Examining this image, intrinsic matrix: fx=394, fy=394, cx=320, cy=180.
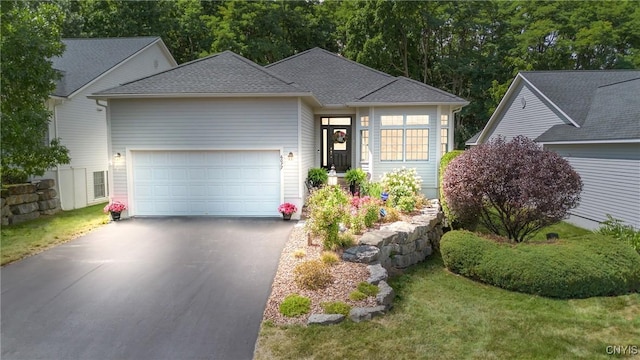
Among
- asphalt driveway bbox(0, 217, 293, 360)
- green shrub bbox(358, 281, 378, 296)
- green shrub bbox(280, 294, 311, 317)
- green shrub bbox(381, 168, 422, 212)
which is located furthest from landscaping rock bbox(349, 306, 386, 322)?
green shrub bbox(381, 168, 422, 212)

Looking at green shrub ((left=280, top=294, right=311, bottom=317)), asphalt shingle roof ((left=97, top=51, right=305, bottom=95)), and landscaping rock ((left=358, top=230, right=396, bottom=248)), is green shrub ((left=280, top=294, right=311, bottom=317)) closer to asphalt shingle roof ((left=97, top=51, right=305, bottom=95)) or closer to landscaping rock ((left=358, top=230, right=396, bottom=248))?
landscaping rock ((left=358, top=230, right=396, bottom=248))

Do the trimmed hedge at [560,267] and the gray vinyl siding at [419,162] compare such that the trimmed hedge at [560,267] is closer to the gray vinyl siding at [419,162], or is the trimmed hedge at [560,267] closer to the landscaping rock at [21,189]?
the gray vinyl siding at [419,162]

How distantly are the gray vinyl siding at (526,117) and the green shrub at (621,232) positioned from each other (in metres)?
5.18

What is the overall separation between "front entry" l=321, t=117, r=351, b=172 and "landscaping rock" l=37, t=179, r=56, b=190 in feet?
31.8

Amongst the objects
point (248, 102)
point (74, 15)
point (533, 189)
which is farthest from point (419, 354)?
point (74, 15)

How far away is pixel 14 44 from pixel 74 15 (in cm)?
1885

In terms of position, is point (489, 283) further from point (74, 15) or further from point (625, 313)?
point (74, 15)

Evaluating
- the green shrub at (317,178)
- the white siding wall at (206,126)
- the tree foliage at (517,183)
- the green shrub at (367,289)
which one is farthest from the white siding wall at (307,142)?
the green shrub at (367,289)

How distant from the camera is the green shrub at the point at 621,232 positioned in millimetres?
8883

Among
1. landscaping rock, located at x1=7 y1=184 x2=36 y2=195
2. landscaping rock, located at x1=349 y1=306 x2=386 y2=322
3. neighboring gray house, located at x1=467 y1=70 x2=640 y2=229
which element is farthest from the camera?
landscaping rock, located at x1=7 y1=184 x2=36 y2=195

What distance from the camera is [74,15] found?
25.0 m

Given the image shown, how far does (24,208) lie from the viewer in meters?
12.1

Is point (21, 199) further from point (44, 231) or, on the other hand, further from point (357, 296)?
point (357, 296)

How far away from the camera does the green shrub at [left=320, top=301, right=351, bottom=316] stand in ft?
18.6
